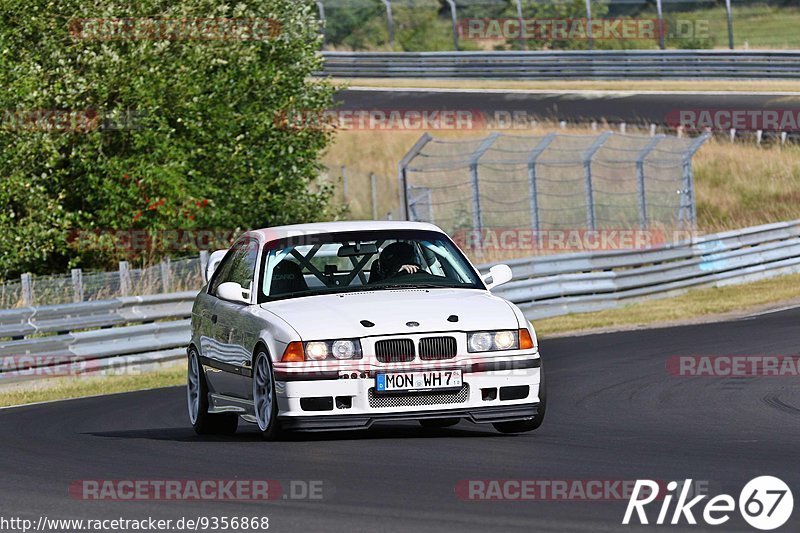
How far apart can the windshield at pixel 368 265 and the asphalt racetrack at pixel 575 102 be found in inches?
1158

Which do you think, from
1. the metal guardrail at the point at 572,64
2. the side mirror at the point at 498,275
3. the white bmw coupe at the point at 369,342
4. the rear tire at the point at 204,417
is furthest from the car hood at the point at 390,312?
the metal guardrail at the point at 572,64

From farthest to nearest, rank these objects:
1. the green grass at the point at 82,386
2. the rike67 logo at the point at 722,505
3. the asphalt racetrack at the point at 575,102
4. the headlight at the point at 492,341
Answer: the asphalt racetrack at the point at 575,102
the green grass at the point at 82,386
the headlight at the point at 492,341
the rike67 logo at the point at 722,505

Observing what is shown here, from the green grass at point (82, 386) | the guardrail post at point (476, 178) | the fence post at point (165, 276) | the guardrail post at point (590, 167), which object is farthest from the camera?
the guardrail post at point (590, 167)

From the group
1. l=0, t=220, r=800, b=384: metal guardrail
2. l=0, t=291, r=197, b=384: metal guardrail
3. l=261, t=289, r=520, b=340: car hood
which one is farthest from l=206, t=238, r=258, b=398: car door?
l=0, t=220, r=800, b=384: metal guardrail

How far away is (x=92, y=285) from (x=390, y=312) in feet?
37.4

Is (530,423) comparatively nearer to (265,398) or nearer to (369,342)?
(369,342)

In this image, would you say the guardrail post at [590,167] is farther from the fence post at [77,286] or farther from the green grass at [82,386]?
the fence post at [77,286]

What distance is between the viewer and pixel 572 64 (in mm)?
48250

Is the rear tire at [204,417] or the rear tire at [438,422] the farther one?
the rear tire at [204,417]

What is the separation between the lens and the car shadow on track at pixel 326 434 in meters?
10.3

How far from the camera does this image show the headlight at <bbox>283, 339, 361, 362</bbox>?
9.73 metres

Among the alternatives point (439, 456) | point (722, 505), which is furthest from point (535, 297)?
point (722, 505)

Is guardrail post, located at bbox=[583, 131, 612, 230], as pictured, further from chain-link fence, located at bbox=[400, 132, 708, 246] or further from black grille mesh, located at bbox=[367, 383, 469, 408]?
black grille mesh, located at bbox=[367, 383, 469, 408]

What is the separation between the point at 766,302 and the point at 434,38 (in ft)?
110
